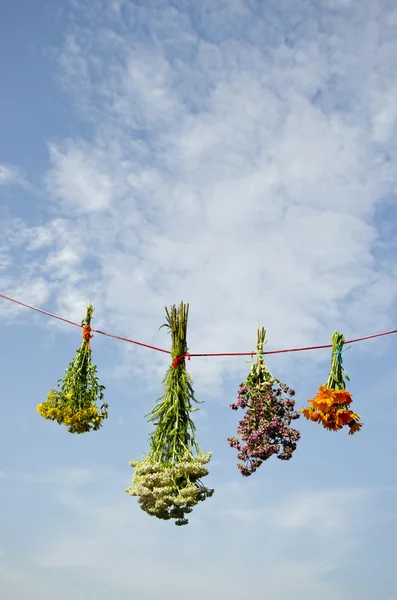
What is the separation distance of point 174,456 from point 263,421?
40.6 inches

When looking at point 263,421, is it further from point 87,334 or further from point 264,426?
point 87,334

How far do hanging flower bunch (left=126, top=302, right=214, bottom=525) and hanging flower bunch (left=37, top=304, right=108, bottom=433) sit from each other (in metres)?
0.66

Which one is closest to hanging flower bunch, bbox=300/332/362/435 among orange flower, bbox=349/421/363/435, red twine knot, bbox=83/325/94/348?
orange flower, bbox=349/421/363/435

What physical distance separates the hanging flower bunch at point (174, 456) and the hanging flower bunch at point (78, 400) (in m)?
0.66

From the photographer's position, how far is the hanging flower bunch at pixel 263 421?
249 inches

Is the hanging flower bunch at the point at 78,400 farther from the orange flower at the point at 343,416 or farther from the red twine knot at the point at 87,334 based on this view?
the orange flower at the point at 343,416

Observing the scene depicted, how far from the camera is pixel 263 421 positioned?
638 centimetres

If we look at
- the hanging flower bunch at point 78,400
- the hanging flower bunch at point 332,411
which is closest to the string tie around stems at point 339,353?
the hanging flower bunch at point 332,411

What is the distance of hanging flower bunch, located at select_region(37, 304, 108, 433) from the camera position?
23.4 feet

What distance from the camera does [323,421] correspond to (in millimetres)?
5941

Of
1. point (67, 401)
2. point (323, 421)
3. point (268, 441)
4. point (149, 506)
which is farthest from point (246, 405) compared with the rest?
point (67, 401)

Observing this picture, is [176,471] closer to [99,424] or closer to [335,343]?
[99,424]

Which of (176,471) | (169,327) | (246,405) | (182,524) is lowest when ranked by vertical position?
(182,524)

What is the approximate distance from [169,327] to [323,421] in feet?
7.04
